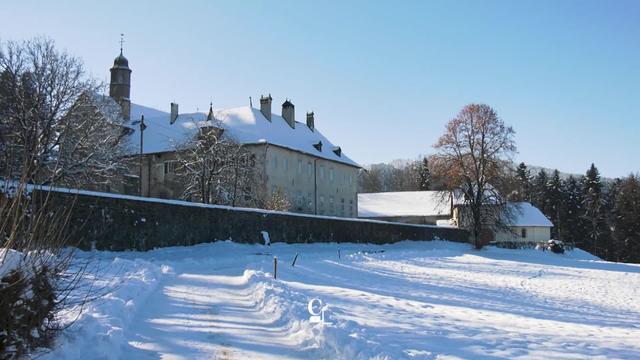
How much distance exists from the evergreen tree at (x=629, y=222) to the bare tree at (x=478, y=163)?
24683mm

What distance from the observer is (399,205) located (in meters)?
83.4

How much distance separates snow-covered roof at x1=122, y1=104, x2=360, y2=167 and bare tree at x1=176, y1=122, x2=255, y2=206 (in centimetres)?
406

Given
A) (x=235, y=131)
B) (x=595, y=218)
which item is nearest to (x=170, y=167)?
(x=235, y=131)

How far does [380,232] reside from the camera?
163ft

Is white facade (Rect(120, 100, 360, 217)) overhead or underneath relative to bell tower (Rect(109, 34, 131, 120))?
underneath

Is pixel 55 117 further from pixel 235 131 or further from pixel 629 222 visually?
pixel 629 222

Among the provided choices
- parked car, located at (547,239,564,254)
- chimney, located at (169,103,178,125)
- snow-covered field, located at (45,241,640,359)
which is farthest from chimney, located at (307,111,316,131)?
snow-covered field, located at (45,241,640,359)

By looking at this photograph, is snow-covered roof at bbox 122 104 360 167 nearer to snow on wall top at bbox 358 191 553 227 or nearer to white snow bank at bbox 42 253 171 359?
snow on wall top at bbox 358 191 553 227

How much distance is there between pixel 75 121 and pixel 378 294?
24440 millimetres

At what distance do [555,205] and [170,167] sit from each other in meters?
55.7

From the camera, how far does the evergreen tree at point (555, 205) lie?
285 feet

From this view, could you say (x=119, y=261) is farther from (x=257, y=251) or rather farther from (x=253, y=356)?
(x=253, y=356)

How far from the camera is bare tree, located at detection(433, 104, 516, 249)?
5531cm

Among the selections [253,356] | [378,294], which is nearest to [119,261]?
[378,294]
